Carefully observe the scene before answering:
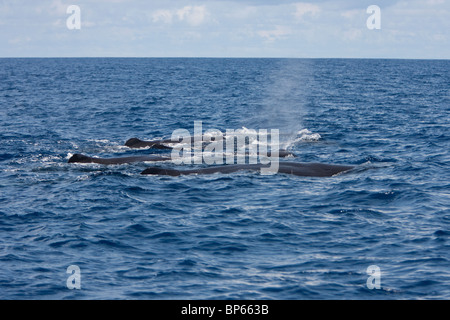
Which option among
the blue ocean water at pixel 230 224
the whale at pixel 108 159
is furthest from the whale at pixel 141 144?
the whale at pixel 108 159

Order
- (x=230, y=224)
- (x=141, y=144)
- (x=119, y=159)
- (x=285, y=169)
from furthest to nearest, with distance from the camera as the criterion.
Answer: (x=141, y=144) → (x=119, y=159) → (x=285, y=169) → (x=230, y=224)

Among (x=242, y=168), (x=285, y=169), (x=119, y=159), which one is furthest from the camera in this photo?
(x=119, y=159)

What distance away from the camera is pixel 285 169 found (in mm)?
29188

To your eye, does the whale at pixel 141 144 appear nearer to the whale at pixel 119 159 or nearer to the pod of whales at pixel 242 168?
the whale at pixel 119 159

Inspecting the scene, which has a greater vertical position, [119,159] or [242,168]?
[119,159]

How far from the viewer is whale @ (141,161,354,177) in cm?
2866

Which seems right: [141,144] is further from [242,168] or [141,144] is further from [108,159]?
[242,168]

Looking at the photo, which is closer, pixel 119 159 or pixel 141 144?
pixel 119 159

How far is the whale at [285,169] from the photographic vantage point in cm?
2866

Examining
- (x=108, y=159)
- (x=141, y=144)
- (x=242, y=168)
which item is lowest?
(x=242, y=168)

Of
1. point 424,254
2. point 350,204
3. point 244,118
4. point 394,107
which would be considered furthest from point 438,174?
point 394,107

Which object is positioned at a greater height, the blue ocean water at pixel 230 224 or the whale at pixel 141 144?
the whale at pixel 141 144

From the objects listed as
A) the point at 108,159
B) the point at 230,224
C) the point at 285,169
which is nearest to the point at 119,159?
the point at 108,159

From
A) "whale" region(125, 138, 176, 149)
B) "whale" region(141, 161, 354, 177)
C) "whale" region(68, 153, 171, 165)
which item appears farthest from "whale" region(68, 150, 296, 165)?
"whale" region(125, 138, 176, 149)
